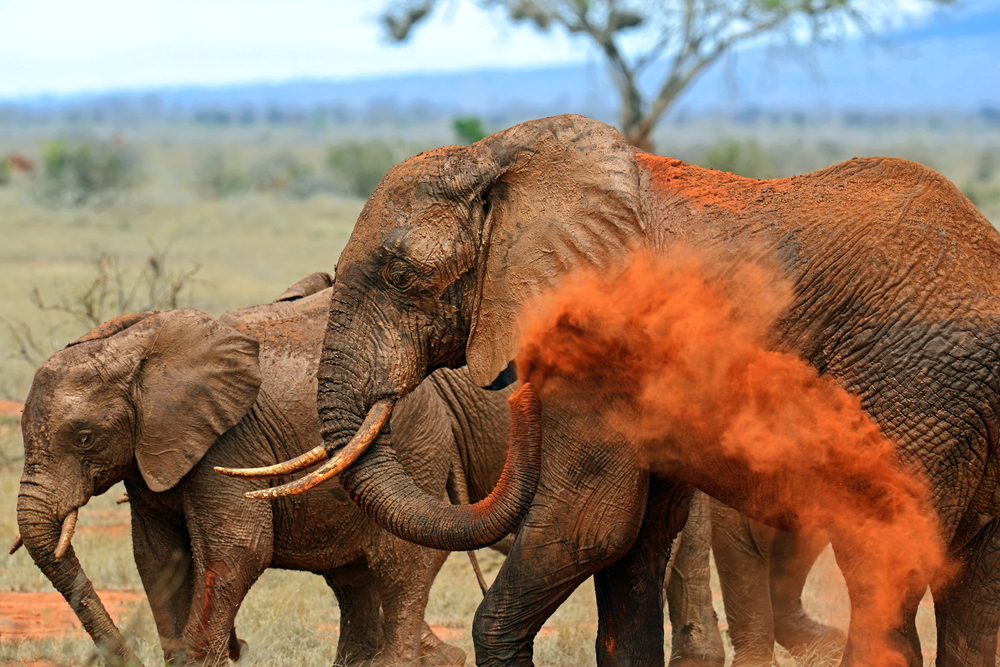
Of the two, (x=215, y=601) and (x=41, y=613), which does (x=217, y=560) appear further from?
(x=41, y=613)

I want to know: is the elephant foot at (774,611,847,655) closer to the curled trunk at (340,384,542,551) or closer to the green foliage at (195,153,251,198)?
the curled trunk at (340,384,542,551)

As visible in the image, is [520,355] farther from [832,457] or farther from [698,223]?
[832,457]

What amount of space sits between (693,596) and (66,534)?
119 inches

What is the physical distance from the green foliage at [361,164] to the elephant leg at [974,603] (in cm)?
3490

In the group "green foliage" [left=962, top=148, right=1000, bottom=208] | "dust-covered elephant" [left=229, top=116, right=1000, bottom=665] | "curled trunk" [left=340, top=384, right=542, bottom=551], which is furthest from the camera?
"green foliage" [left=962, top=148, right=1000, bottom=208]

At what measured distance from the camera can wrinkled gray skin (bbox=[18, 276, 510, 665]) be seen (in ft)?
17.1

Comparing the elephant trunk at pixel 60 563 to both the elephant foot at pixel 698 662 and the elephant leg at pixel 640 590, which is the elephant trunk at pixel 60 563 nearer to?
the elephant leg at pixel 640 590

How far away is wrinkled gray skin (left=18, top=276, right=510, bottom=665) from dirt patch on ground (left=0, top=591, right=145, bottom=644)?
1.14 m

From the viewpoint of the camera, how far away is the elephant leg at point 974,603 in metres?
4.14

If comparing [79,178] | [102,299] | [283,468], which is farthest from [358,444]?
[79,178]

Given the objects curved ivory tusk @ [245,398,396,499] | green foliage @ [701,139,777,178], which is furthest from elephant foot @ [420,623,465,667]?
green foliage @ [701,139,777,178]

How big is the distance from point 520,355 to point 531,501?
21.7 inches

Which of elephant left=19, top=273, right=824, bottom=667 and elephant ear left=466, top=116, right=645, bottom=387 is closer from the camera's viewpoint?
elephant ear left=466, top=116, right=645, bottom=387

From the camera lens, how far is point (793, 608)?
6.80 metres
